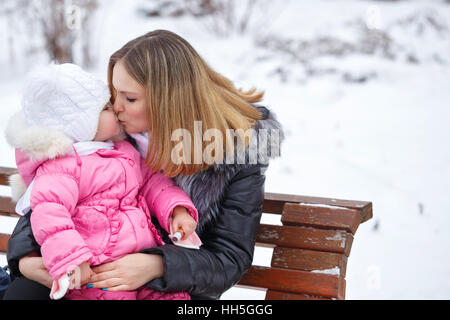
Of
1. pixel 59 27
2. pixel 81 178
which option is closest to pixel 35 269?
pixel 81 178

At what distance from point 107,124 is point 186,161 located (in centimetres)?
34

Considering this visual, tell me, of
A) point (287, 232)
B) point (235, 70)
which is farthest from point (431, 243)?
point (235, 70)

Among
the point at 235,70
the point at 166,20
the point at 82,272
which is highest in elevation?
the point at 166,20

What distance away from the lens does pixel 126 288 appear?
6.32 feet

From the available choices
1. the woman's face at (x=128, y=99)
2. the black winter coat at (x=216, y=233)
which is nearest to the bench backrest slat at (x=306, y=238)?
the black winter coat at (x=216, y=233)

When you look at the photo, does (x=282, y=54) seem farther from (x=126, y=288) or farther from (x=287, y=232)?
(x=126, y=288)

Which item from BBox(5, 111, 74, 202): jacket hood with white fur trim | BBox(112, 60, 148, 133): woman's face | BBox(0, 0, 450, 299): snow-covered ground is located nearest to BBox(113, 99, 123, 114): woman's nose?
BBox(112, 60, 148, 133): woman's face

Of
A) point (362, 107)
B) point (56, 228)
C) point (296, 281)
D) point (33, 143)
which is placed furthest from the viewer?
point (362, 107)

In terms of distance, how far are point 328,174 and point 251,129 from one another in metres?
2.84

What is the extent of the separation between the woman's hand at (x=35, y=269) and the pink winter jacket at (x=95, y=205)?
150 millimetres

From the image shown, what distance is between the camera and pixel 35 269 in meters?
Answer: 1.94

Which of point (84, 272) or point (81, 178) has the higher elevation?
point (81, 178)

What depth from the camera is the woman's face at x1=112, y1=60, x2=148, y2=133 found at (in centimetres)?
200

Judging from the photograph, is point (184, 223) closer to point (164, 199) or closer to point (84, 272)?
point (164, 199)
